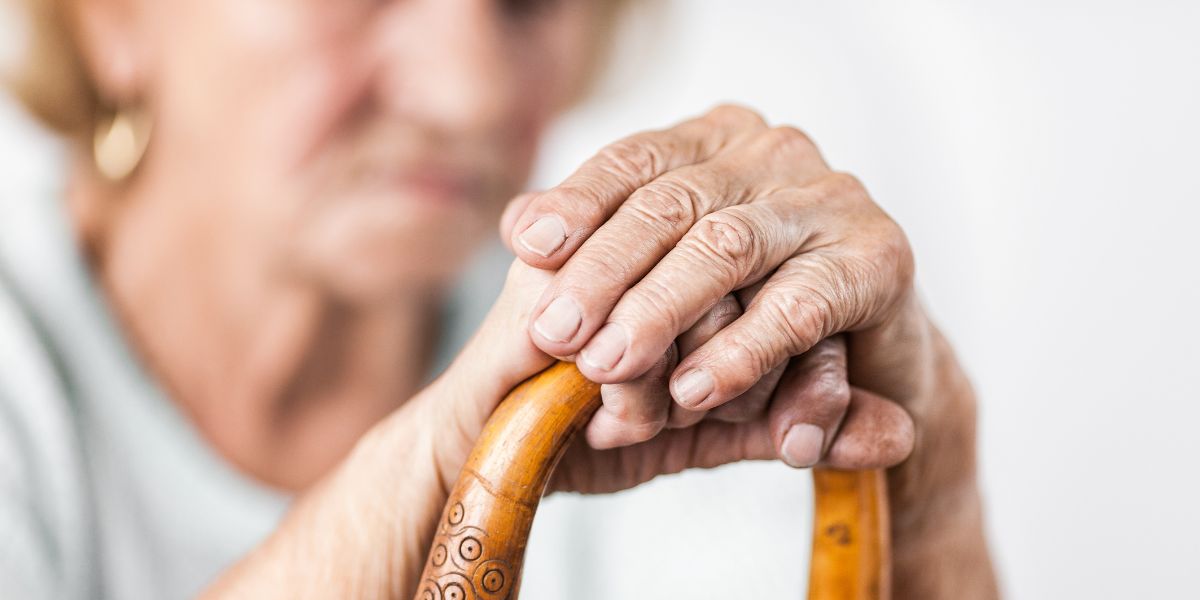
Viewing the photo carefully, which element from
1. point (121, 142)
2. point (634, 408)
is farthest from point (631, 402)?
point (121, 142)

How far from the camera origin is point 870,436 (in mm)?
571

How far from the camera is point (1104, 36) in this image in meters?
1.53

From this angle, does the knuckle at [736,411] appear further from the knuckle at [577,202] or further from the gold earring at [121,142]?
the gold earring at [121,142]

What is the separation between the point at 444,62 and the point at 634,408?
0.88m

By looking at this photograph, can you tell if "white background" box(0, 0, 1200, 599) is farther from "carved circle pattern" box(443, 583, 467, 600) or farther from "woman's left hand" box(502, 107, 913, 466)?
"carved circle pattern" box(443, 583, 467, 600)

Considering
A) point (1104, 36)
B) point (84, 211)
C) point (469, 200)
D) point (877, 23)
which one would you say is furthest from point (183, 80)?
point (1104, 36)

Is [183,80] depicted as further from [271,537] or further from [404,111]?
[271,537]

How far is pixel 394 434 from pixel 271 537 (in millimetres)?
116

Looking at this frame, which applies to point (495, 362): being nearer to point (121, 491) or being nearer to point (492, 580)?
point (492, 580)

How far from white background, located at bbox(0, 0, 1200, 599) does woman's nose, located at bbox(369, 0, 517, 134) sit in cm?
18

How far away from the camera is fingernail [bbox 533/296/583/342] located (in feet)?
1.51

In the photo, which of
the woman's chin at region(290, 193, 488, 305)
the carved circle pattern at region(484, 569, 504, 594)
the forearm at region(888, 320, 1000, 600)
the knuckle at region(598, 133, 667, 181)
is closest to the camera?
the carved circle pattern at region(484, 569, 504, 594)

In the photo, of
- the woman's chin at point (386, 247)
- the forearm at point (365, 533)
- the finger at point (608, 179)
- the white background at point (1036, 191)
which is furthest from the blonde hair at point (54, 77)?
the finger at point (608, 179)

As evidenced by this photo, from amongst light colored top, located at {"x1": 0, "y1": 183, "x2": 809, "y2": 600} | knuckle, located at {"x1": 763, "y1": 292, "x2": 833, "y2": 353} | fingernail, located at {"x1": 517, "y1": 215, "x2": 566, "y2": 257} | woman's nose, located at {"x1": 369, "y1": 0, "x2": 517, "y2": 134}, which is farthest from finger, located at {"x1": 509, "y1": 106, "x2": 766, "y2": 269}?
woman's nose, located at {"x1": 369, "y1": 0, "x2": 517, "y2": 134}
